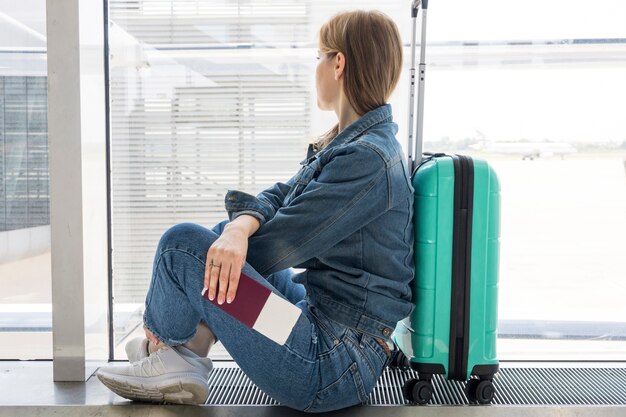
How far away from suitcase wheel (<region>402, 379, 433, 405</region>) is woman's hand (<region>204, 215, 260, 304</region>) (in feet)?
2.30

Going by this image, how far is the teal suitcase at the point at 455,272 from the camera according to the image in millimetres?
1997

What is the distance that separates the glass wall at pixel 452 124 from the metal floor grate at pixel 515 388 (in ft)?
1.06

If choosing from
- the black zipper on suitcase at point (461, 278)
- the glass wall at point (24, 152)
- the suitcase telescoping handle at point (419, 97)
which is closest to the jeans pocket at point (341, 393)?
the black zipper on suitcase at point (461, 278)

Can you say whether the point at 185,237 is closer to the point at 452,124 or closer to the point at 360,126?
the point at 360,126

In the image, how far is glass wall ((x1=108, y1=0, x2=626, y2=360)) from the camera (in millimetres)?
2666

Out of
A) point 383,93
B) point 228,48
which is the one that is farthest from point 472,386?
point 228,48

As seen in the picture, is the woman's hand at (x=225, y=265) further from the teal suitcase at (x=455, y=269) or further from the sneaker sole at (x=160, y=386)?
the teal suitcase at (x=455, y=269)

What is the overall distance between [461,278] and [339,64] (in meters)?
0.77

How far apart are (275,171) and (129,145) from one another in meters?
0.62

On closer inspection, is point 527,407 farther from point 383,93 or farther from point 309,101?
point 309,101

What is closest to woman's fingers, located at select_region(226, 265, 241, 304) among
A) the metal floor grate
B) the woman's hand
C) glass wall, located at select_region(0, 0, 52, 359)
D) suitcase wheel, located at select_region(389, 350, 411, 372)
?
the woman's hand

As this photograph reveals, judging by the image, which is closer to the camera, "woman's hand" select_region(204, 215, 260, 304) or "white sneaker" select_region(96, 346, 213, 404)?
"woman's hand" select_region(204, 215, 260, 304)

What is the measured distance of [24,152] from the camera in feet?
8.69

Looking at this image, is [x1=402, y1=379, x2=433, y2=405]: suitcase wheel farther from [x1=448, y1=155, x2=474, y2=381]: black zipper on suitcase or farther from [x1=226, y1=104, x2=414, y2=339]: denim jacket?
[x1=226, y1=104, x2=414, y2=339]: denim jacket
